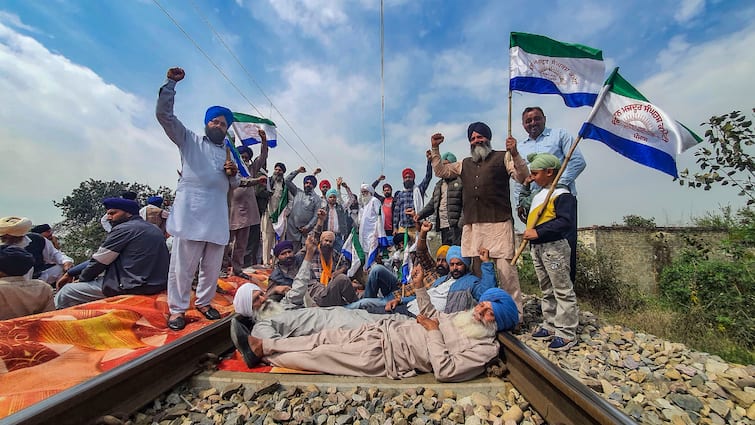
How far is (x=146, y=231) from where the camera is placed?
4.12 meters

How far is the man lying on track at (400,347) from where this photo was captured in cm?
255

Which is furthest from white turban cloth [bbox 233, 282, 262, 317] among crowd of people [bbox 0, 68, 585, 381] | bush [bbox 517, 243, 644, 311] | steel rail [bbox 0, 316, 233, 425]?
bush [bbox 517, 243, 644, 311]

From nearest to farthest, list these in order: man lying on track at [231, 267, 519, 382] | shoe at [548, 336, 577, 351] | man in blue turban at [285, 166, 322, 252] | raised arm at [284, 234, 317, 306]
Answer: man lying on track at [231, 267, 519, 382], shoe at [548, 336, 577, 351], raised arm at [284, 234, 317, 306], man in blue turban at [285, 166, 322, 252]

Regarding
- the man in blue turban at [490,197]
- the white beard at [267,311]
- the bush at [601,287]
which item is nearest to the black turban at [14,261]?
the white beard at [267,311]

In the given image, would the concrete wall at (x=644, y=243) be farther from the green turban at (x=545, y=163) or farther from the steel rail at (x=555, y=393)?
the steel rail at (x=555, y=393)

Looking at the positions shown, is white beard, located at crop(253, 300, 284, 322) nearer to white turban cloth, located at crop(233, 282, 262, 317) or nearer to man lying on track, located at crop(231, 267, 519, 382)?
white turban cloth, located at crop(233, 282, 262, 317)

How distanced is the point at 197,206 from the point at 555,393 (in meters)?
3.59

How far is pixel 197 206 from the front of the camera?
12.4 ft

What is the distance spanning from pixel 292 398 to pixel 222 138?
119 inches

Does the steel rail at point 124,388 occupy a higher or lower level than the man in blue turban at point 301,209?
lower

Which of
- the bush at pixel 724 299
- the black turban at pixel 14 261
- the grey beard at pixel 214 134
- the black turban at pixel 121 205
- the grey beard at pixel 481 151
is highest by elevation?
the grey beard at pixel 214 134

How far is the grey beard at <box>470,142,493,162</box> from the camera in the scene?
406 cm

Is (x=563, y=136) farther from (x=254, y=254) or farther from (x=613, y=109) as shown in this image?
(x=254, y=254)

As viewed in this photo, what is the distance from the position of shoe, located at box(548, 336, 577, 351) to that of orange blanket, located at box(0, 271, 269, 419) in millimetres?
3430
